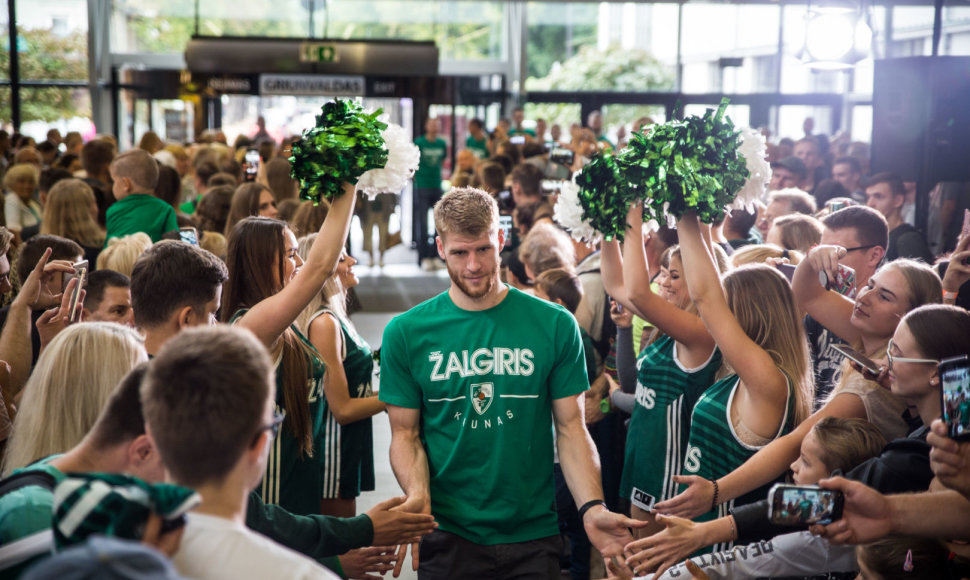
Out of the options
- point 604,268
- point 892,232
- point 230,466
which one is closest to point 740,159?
point 604,268

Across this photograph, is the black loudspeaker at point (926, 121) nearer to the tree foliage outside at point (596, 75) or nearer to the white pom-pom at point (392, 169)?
the white pom-pom at point (392, 169)

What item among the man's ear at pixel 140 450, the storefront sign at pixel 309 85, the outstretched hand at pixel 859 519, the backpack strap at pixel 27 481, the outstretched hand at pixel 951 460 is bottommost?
the outstretched hand at pixel 859 519

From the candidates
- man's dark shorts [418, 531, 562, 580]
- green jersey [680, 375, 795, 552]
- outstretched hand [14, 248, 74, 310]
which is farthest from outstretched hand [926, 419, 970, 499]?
outstretched hand [14, 248, 74, 310]

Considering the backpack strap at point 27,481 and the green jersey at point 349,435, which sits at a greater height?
the backpack strap at point 27,481

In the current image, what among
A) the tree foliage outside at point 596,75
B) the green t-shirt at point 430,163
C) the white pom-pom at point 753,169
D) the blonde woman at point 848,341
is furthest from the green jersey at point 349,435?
the tree foliage outside at point 596,75

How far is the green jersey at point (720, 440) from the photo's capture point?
9.80 feet

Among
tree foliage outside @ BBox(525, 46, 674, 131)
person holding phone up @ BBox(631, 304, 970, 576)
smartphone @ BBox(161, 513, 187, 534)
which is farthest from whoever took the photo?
tree foliage outside @ BBox(525, 46, 674, 131)

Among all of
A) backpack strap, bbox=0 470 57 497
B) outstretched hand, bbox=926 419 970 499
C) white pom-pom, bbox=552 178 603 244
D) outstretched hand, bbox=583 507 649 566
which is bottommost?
outstretched hand, bbox=583 507 649 566

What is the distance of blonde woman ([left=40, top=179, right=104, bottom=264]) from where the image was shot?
18.7 feet

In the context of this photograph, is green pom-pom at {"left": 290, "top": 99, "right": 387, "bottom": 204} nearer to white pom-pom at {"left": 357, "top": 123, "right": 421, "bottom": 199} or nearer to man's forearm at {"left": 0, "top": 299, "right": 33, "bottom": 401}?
white pom-pom at {"left": 357, "top": 123, "right": 421, "bottom": 199}

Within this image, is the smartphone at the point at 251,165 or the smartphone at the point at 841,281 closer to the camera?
the smartphone at the point at 841,281

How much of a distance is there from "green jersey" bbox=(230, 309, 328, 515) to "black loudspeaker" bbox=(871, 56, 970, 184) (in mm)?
5070

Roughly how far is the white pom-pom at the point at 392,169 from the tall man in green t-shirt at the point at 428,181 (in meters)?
10.3

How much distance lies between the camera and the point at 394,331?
9.44ft
